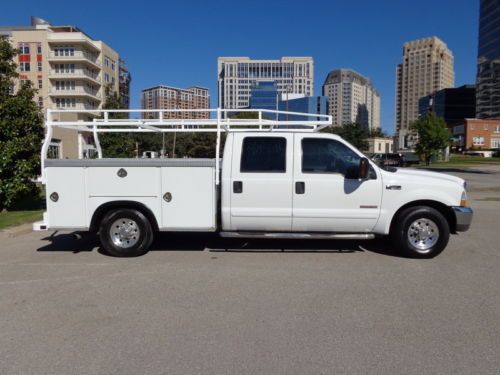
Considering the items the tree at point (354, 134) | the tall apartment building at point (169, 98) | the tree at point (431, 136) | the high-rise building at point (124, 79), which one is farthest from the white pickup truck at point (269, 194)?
the high-rise building at point (124, 79)

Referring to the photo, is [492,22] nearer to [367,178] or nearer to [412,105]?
[412,105]

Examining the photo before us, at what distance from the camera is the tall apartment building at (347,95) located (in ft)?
Answer: 442

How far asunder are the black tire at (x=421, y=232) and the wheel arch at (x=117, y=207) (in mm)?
3822

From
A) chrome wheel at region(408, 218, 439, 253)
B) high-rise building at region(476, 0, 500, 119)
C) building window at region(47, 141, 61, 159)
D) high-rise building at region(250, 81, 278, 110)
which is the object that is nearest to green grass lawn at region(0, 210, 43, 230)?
building window at region(47, 141, 61, 159)

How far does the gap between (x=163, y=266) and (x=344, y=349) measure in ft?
11.2

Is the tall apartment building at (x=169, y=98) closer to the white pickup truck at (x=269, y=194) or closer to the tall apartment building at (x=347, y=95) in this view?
the white pickup truck at (x=269, y=194)

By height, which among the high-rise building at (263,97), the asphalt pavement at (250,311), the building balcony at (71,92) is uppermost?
the building balcony at (71,92)

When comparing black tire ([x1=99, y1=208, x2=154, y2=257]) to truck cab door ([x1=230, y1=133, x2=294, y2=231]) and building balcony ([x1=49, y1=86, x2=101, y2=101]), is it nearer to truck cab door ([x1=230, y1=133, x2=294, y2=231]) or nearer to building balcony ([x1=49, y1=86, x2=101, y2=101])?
truck cab door ([x1=230, y1=133, x2=294, y2=231])

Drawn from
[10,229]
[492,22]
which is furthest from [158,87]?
[492,22]

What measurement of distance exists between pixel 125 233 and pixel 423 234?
4685mm

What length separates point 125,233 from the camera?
7.08m

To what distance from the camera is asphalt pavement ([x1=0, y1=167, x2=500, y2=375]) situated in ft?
11.9

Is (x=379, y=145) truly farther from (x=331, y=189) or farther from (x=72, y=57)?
(x=331, y=189)

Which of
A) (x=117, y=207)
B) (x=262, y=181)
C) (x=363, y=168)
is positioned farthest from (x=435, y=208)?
(x=117, y=207)
